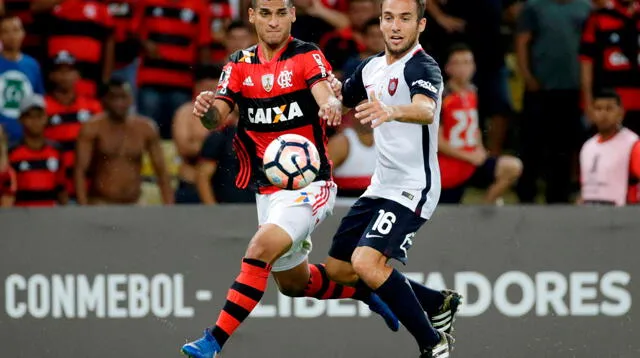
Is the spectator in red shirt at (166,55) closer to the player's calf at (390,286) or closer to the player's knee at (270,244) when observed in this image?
the player's knee at (270,244)

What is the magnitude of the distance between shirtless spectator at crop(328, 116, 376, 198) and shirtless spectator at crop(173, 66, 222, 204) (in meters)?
1.60

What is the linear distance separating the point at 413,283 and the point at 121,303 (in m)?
2.69

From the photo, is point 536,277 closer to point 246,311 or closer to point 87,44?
point 246,311

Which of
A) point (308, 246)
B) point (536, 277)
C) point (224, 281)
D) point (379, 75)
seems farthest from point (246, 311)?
point (536, 277)

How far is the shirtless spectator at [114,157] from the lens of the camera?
1190 centimetres

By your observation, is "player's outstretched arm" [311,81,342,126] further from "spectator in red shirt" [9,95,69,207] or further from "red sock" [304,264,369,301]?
"spectator in red shirt" [9,95,69,207]

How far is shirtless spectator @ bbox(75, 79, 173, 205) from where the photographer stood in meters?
11.9

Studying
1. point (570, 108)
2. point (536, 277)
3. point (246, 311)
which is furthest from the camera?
point (570, 108)

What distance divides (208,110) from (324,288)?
4.81ft

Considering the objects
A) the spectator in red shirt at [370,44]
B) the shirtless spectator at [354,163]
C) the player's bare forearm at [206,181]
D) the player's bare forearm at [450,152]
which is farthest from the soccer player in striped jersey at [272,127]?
the spectator in red shirt at [370,44]

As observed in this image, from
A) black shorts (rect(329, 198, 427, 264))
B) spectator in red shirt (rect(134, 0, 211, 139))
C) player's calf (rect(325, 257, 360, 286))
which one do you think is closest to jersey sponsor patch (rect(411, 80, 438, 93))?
black shorts (rect(329, 198, 427, 264))

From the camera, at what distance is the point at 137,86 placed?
13102 millimetres

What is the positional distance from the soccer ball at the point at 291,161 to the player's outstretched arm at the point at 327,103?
0.28 meters

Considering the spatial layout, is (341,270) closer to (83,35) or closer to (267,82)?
(267,82)
